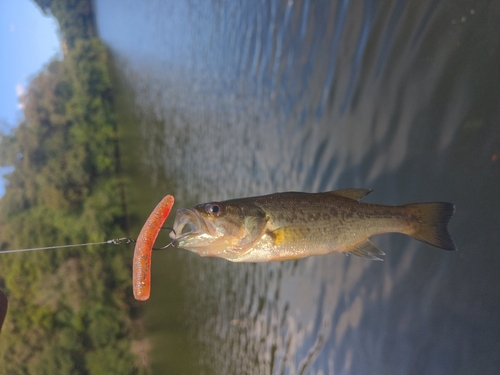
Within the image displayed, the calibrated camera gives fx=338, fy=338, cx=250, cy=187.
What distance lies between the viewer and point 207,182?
955cm

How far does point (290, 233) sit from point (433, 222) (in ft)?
4.20

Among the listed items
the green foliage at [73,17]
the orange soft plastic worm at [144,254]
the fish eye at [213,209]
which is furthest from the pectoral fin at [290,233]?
the green foliage at [73,17]

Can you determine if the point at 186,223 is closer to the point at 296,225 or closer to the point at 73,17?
the point at 296,225

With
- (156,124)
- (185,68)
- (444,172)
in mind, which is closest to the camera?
(444,172)

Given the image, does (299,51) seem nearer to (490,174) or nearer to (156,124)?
(490,174)

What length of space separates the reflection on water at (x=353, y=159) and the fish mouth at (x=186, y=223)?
289 centimetres

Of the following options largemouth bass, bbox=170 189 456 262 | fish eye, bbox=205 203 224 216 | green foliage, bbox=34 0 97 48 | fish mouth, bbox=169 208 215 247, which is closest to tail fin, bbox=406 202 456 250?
largemouth bass, bbox=170 189 456 262

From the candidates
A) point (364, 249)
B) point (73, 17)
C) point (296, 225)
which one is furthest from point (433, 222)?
point (73, 17)

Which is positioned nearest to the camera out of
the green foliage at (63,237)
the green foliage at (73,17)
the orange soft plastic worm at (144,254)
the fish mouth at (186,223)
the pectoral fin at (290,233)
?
the orange soft plastic worm at (144,254)

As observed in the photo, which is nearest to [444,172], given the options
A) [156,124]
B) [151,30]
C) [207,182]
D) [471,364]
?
[471,364]

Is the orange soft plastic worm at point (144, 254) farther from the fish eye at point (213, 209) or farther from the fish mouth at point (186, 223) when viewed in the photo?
the fish eye at point (213, 209)

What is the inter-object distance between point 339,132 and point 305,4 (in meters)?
2.45

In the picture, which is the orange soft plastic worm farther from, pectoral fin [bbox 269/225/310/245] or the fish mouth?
pectoral fin [bbox 269/225/310/245]

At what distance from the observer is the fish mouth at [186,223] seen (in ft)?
8.48
